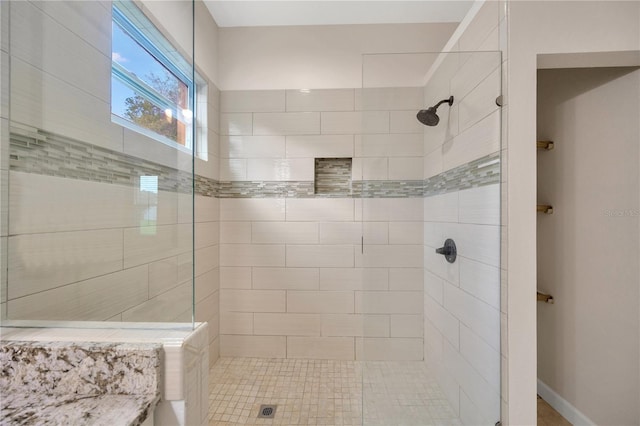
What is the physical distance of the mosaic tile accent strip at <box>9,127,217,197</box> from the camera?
0.84m

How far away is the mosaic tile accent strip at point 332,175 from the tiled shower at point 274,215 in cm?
2

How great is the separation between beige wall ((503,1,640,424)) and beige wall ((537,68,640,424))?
0.47 meters

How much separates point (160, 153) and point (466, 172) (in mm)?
1389

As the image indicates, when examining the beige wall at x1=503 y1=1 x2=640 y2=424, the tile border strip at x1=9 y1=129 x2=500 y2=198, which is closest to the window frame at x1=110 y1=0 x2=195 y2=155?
the tile border strip at x1=9 y1=129 x2=500 y2=198

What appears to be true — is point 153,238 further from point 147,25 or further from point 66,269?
point 147,25

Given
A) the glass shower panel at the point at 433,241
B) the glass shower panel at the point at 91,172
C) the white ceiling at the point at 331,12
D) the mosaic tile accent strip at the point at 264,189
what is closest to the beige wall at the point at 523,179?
the glass shower panel at the point at 433,241

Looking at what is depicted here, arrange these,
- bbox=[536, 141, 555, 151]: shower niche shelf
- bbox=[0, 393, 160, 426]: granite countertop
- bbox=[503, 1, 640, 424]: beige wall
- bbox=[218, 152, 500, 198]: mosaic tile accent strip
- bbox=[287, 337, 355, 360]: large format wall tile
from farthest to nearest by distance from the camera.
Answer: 1. bbox=[287, 337, 355, 360]: large format wall tile
2. bbox=[536, 141, 555, 151]: shower niche shelf
3. bbox=[218, 152, 500, 198]: mosaic tile accent strip
4. bbox=[503, 1, 640, 424]: beige wall
5. bbox=[0, 393, 160, 426]: granite countertop

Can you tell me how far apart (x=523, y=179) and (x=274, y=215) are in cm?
171

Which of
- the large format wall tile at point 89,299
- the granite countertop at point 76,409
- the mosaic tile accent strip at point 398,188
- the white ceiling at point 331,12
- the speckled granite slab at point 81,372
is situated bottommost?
the granite countertop at point 76,409

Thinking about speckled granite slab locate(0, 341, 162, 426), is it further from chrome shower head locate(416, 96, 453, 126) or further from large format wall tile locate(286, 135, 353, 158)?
large format wall tile locate(286, 135, 353, 158)

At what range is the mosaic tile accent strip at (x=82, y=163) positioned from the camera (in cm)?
84

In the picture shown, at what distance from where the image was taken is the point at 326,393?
1.92 m

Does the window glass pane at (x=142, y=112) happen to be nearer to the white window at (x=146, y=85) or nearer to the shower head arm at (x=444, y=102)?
the white window at (x=146, y=85)

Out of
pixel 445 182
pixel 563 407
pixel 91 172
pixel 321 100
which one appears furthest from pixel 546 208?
pixel 91 172
